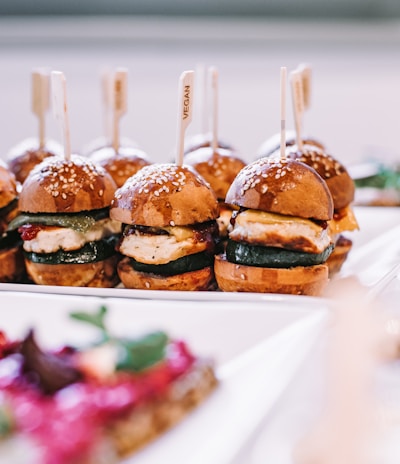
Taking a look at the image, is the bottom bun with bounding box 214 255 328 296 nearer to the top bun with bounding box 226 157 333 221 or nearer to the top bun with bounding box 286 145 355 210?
the top bun with bounding box 226 157 333 221

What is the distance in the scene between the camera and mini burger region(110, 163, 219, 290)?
2.55 meters

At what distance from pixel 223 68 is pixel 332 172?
461 centimetres

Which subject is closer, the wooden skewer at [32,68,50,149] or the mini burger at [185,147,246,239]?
the mini burger at [185,147,246,239]

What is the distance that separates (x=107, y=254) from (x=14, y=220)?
34 cm

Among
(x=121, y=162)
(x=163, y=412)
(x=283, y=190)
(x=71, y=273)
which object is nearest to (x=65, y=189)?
(x=71, y=273)

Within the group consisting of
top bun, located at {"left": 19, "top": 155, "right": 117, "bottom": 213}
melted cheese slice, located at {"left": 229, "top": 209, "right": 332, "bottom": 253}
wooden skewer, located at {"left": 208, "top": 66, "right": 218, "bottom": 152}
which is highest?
wooden skewer, located at {"left": 208, "top": 66, "right": 218, "bottom": 152}

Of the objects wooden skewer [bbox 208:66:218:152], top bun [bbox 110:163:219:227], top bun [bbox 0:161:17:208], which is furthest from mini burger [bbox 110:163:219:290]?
wooden skewer [bbox 208:66:218:152]

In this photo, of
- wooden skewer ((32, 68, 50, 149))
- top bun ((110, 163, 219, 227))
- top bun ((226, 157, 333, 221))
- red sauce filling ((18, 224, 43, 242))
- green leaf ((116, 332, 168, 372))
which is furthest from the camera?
wooden skewer ((32, 68, 50, 149))

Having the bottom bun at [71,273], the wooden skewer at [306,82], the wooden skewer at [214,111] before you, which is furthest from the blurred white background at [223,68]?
the bottom bun at [71,273]

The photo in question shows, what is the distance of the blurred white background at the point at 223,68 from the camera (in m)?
7.01

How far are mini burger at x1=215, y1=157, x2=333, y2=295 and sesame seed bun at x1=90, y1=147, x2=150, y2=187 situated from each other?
719mm

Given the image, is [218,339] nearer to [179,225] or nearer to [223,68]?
[179,225]

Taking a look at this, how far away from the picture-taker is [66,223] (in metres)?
2.64

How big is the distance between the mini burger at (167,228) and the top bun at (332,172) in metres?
0.43
